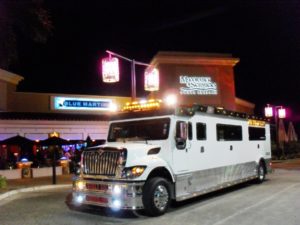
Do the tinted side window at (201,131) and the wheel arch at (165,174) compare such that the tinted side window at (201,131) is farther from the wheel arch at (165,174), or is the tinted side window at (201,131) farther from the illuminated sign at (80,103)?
the illuminated sign at (80,103)

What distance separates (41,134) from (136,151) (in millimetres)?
18587

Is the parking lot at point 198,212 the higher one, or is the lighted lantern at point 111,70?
the lighted lantern at point 111,70

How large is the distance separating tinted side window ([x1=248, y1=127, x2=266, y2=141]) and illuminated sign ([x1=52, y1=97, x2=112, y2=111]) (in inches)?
619

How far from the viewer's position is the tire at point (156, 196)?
10117 mm

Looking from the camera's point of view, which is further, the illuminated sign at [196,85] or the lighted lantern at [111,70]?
the illuminated sign at [196,85]

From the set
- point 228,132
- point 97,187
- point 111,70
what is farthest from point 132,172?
point 111,70

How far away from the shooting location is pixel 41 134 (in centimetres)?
2783

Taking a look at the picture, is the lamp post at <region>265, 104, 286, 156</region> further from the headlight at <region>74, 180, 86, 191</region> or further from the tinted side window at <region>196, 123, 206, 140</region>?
the headlight at <region>74, 180, 86, 191</region>

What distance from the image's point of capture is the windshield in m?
11.3

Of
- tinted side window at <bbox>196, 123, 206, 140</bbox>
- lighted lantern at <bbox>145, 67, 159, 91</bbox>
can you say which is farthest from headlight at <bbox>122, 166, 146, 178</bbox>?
lighted lantern at <bbox>145, 67, 159, 91</bbox>

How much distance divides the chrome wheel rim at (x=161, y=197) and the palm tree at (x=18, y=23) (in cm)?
841

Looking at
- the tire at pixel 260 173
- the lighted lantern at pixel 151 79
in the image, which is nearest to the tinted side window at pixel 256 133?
the tire at pixel 260 173

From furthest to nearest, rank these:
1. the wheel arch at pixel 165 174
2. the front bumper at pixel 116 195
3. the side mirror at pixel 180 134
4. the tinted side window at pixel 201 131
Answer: the tinted side window at pixel 201 131
the side mirror at pixel 180 134
the wheel arch at pixel 165 174
the front bumper at pixel 116 195

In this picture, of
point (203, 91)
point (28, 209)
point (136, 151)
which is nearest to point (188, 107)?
point (136, 151)
